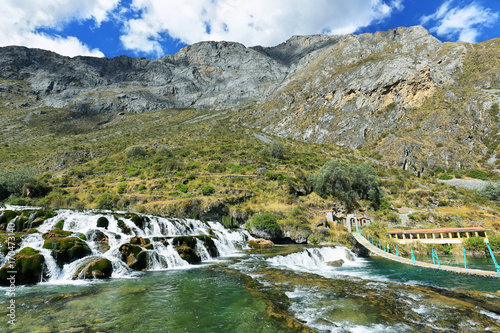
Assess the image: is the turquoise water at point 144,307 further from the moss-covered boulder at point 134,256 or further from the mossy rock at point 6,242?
the mossy rock at point 6,242

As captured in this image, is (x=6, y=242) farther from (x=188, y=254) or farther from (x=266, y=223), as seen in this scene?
(x=266, y=223)

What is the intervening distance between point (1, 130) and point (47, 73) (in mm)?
114298

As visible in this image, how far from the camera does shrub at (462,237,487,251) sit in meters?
28.2

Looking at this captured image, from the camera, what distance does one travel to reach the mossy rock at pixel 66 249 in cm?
1506

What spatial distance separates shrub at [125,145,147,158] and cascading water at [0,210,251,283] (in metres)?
48.3

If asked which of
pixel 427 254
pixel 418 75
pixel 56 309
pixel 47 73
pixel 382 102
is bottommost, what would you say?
pixel 427 254

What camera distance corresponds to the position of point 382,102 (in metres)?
102

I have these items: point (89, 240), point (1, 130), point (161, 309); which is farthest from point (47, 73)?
point (161, 309)

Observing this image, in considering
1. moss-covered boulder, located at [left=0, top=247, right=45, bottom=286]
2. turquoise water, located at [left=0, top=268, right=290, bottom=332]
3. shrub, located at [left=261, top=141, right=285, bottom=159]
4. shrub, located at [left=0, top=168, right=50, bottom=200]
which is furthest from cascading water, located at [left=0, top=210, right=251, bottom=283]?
shrub, located at [left=261, top=141, right=285, bottom=159]

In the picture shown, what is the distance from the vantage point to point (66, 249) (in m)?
15.5

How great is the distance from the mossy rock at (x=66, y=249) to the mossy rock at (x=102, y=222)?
4936mm

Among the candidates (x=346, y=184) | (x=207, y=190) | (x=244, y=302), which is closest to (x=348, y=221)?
(x=346, y=184)

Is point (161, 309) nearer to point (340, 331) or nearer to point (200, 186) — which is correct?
point (340, 331)

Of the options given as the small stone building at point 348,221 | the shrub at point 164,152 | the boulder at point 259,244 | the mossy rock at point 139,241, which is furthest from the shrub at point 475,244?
the shrub at point 164,152
